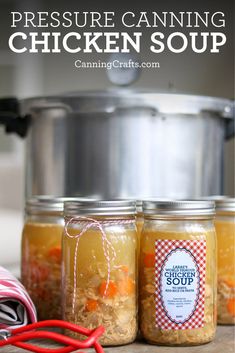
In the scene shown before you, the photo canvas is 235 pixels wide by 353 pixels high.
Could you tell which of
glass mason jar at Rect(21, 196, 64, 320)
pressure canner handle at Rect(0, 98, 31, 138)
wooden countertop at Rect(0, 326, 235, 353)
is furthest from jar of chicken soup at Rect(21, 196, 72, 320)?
pressure canner handle at Rect(0, 98, 31, 138)

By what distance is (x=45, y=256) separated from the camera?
75cm

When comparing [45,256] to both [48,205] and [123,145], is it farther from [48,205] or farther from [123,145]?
[123,145]

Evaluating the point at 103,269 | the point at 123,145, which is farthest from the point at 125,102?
the point at 103,269

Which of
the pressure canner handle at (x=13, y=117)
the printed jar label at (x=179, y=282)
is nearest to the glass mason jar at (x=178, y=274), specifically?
the printed jar label at (x=179, y=282)

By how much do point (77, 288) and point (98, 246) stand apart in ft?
0.16

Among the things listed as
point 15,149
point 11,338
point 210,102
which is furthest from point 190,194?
point 15,149

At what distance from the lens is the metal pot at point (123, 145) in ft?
2.90

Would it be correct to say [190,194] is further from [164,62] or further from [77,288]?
[164,62]

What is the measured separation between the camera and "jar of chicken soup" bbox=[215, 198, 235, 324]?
73cm

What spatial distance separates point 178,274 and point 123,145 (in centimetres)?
30

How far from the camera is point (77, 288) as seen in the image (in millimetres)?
646

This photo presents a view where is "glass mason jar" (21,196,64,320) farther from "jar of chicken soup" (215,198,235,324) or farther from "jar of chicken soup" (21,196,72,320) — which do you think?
"jar of chicken soup" (215,198,235,324)

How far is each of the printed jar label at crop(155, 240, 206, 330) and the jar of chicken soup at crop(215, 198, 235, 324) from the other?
0.30 ft

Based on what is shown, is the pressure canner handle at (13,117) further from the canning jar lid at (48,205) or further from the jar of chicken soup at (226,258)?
the jar of chicken soup at (226,258)
